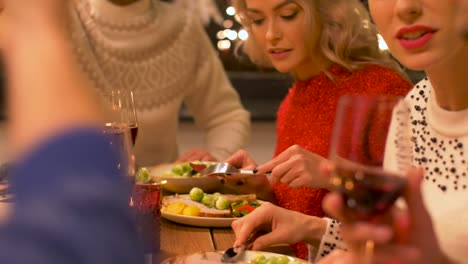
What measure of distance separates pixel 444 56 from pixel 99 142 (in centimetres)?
96

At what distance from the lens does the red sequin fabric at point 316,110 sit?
199 cm

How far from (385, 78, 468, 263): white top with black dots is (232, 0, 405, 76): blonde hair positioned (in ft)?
2.29

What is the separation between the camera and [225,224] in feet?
5.13

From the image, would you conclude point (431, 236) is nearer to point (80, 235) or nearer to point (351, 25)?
point (80, 235)

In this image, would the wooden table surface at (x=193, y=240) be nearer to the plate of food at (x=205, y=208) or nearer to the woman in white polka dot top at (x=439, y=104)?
the plate of food at (x=205, y=208)

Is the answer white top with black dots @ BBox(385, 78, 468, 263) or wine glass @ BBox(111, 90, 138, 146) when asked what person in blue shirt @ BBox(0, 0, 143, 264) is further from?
wine glass @ BBox(111, 90, 138, 146)

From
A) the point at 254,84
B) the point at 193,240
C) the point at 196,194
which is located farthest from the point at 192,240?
the point at 254,84

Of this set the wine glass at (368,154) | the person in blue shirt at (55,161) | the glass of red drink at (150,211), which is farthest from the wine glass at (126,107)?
the person in blue shirt at (55,161)

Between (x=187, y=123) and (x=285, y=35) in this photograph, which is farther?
(x=187, y=123)

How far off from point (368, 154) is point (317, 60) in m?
1.51

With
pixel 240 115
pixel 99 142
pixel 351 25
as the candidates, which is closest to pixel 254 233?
pixel 351 25

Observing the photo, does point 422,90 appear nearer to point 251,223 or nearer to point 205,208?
point 251,223

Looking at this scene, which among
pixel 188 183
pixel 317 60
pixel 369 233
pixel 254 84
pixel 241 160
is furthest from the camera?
pixel 254 84

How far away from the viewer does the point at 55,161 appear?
36 centimetres
